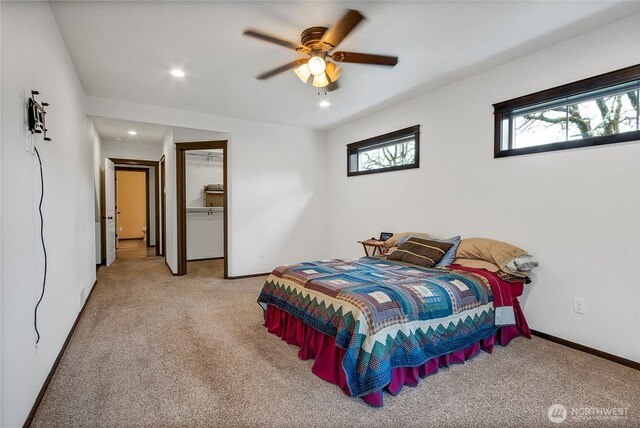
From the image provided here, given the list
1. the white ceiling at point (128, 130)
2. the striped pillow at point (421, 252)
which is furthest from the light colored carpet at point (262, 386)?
the white ceiling at point (128, 130)

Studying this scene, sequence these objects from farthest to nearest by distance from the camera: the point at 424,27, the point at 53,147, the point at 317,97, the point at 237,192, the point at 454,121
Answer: the point at 237,192 < the point at 317,97 < the point at 454,121 < the point at 424,27 < the point at 53,147

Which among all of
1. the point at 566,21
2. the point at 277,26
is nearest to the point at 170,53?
the point at 277,26

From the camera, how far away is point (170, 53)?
2924mm

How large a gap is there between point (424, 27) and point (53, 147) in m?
2.94

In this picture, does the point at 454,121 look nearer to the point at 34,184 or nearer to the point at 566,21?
the point at 566,21

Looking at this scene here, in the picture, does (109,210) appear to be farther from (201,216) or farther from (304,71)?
(304,71)

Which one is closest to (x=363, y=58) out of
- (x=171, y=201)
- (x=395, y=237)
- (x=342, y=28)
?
(x=342, y=28)

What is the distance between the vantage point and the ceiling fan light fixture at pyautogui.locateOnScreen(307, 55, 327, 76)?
2.45 m

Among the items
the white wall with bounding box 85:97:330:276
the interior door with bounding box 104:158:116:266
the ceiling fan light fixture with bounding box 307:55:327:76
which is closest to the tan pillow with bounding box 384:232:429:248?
the white wall with bounding box 85:97:330:276

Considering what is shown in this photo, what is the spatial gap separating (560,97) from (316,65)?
2.15 meters

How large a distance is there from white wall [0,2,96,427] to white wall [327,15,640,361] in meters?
3.68

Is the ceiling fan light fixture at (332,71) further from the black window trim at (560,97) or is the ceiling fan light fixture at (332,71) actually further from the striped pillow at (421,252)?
the striped pillow at (421,252)

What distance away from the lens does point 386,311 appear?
2.08m
